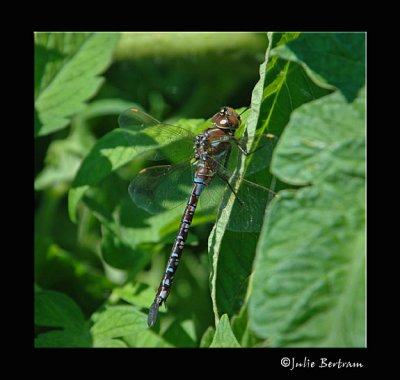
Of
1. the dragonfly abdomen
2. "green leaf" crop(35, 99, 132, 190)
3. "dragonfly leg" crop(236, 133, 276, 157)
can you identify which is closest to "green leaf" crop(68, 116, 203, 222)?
the dragonfly abdomen

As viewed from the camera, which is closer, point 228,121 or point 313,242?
point 313,242

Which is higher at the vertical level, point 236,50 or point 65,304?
point 236,50

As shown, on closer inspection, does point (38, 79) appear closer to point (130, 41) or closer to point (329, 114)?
point (130, 41)

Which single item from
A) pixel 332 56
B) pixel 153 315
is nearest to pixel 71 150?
pixel 153 315

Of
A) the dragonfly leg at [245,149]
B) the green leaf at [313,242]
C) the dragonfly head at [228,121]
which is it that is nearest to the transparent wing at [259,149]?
the dragonfly leg at [245,149]

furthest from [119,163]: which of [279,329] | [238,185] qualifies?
[279,329]

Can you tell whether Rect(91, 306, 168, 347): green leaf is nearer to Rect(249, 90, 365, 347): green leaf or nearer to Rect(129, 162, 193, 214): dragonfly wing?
Rect(129, 162, 193, 214): dragonfly wing

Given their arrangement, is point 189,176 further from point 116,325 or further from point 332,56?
point 332,56
